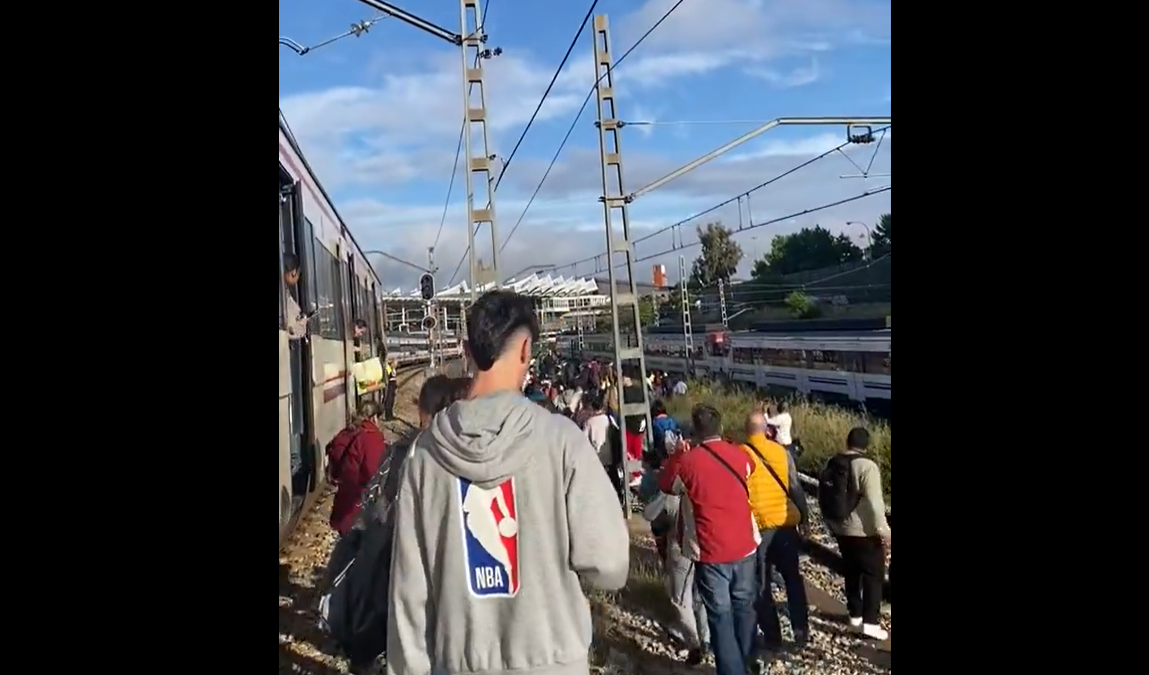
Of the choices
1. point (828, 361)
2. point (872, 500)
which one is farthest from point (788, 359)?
point (872, 500)

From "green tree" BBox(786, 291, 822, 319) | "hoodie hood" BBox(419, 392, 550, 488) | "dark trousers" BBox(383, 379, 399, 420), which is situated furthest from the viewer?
"green tree" BBox(786, 291, 822, 319)

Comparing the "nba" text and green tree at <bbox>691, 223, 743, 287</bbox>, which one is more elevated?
green tree at <bbox>691, 223, 743, 287</bbox>

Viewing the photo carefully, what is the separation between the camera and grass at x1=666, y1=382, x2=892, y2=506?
3105 mm

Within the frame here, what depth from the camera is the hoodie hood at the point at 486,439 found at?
97.3 inches

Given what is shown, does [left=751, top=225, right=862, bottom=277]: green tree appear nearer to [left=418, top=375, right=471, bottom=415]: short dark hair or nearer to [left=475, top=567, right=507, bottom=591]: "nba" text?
[left=418, top=375, right=471, bottom=415]: short dark hair

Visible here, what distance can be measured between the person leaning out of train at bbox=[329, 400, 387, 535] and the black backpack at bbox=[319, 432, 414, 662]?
0.04 m

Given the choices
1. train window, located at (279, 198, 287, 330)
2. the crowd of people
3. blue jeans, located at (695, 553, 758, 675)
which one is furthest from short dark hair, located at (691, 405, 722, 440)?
train window, located at (279, 198, 287, 330)

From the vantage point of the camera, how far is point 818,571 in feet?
10.4

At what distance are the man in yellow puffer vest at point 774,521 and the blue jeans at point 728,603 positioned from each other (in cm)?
5

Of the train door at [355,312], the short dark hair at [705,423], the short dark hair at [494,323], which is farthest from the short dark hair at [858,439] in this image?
the train door at [355,312]

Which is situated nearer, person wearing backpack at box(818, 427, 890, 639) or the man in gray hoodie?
the man in gray hoodie

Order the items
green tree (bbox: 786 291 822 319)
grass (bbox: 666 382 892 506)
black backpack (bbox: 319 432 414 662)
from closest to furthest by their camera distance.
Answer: black backpack (bbox: 319 432 414 662) < grass (bbox: 666 382 892 506) < green tree (bbox: 786 291 822 319)
